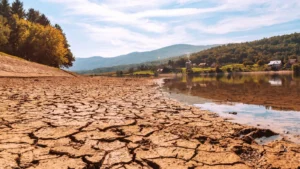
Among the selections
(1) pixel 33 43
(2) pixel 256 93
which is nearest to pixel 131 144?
(2) pixel 256 93

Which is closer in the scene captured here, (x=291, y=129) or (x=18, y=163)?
(x=18, y=163)

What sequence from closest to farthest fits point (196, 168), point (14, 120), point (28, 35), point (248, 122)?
point (196, 168)
point (14, 120)
point (248, 122)
point (28, 35)

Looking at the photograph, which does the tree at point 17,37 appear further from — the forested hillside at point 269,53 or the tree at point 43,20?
the forested hillside at point 269,53

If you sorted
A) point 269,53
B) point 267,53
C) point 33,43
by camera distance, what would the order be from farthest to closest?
point 267,53
point 269,53
point 33,43

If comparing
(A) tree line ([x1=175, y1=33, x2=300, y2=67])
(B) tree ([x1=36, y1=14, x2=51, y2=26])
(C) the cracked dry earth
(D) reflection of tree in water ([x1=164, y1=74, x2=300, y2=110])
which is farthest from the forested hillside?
(C) the cracked dry earth

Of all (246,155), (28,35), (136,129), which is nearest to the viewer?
(246,155)

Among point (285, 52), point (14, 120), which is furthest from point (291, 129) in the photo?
point (285, 52)

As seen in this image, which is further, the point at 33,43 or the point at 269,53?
the point at 269,53

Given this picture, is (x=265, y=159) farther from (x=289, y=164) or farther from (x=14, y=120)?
(x=14, y=120)

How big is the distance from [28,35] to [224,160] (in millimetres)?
41908

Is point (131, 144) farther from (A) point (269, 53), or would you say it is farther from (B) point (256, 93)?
(A) point (269, 53)

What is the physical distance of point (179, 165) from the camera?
113 inches

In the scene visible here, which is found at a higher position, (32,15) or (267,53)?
(32,15)

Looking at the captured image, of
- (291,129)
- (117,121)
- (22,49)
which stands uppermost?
(22,49)
